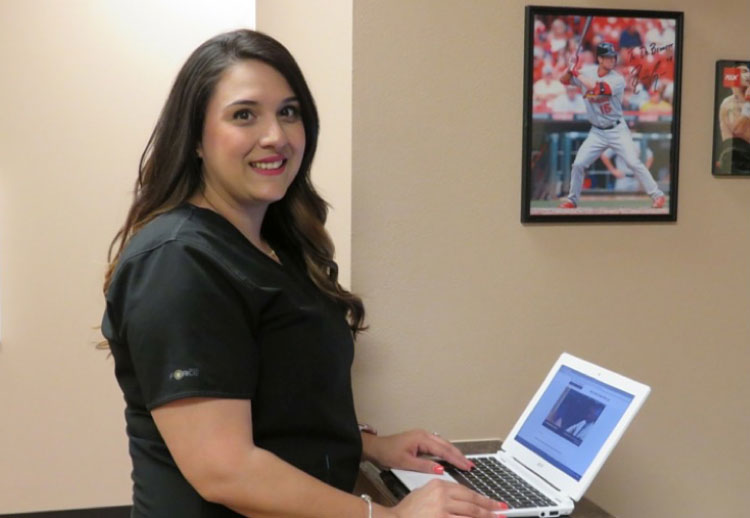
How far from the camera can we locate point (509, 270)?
1976 millimetres

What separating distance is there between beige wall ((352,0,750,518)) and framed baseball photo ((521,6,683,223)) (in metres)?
0.04

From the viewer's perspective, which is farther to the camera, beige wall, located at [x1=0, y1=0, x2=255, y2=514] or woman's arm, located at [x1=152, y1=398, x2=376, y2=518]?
beige wall, located at [x1=0, y1=0, x2=255, y2=514]

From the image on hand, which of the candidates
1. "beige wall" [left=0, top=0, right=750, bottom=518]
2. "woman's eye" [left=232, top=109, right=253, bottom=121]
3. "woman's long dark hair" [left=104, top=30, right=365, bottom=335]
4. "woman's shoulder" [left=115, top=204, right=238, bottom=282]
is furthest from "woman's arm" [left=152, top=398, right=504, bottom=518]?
"beige wall" [left=0, top=0, right=750, bottom=518]

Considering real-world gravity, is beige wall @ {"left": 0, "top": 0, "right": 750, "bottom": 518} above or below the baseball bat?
below

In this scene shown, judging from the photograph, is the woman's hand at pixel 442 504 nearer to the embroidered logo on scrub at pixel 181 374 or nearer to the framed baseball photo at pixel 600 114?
the embroidered logo on scrub at pixel 181 374

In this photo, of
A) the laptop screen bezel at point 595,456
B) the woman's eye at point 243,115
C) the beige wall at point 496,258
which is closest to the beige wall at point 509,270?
the beige wall at point 496,258

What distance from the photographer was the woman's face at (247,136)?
139 cm

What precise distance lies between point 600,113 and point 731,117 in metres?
0.32

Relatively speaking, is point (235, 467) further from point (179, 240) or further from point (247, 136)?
point (247, 136)

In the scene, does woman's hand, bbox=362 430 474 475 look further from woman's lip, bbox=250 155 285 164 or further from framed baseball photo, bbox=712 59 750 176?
framed baseball photo, bbox=712 59 750 176

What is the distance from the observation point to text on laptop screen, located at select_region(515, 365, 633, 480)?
1566 mm

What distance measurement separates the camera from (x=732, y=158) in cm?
205

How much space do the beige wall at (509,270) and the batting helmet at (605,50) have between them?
0.10 meters

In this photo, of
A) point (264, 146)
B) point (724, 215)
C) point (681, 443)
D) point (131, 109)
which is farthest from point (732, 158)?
point (131, 109)
